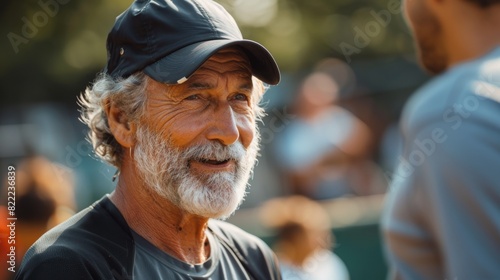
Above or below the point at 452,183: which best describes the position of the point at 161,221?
below

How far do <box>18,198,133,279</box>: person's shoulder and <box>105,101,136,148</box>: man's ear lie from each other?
295mm

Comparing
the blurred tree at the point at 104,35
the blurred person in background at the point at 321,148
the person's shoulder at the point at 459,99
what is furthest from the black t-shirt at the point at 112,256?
the blurred tree at the point at 104,35

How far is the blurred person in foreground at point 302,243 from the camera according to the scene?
6117 mm

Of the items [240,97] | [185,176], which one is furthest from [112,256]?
[240,97]

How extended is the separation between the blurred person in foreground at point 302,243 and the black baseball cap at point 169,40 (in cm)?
315

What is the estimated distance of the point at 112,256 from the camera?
2764 mm

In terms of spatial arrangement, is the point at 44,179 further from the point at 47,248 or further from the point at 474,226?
the point at 474,226

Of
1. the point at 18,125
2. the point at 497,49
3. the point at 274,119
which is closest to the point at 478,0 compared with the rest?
the point at 497,49

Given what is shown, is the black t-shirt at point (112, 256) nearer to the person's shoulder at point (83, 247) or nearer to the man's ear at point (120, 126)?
the person's shoulder at point (83, 247)

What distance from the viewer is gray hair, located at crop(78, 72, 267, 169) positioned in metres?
3.10

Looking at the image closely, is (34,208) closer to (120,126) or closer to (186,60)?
(120,126)

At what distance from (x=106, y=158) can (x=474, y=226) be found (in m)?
1.59

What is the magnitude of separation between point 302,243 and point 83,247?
3.56m

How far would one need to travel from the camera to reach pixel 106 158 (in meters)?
3.35
